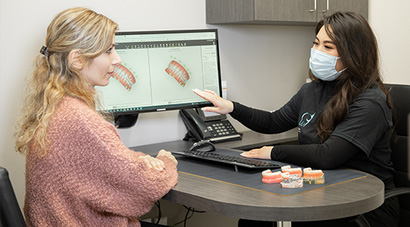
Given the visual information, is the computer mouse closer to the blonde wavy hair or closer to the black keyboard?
the black keyboard

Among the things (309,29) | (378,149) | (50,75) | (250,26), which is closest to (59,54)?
(50,75)

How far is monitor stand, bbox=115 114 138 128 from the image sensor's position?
8.18ft

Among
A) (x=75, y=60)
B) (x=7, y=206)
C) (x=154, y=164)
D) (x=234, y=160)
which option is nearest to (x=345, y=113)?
(x=234, y=160)

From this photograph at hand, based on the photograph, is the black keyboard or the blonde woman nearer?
the blonde woman

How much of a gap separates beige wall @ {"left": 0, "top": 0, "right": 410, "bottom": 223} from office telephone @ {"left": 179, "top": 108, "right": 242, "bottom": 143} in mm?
127

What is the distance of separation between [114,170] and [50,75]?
0.39 metres

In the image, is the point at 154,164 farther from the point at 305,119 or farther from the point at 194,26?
the point at 194,26

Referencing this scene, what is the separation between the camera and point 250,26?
10.1 feet

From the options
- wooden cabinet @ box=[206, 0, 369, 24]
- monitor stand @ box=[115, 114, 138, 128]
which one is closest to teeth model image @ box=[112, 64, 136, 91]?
monitor stand @ box=[115, 114, 138, 128]

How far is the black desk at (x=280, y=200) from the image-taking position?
55.2 inches

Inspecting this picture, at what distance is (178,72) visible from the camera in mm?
2531

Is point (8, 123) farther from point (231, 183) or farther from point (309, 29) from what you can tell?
point (309, 29)

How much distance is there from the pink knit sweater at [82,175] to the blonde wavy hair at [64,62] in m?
0.08

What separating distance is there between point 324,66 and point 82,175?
1135 millimetres
